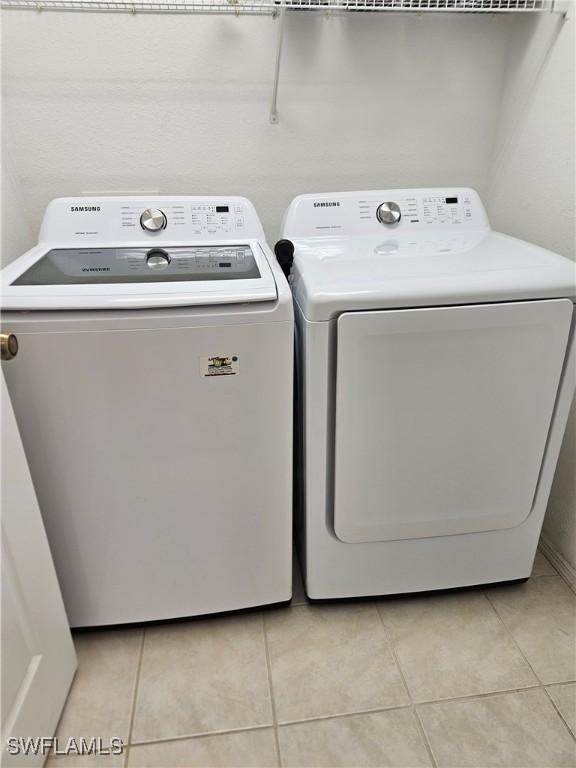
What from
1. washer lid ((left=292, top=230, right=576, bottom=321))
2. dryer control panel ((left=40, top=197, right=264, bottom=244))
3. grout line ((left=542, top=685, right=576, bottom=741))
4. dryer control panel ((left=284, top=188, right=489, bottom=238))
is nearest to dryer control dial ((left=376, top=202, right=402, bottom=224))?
dryer control panel ((left=284, top=188, right=489, bottom=238))

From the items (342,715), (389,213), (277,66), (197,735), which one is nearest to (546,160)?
(389,213)

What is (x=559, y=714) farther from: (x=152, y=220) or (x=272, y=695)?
(x=152, y=220)

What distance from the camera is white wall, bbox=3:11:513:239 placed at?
155 cm

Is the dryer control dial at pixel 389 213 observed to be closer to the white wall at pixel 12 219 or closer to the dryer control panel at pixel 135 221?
the dryer control panel at pixel 135 221

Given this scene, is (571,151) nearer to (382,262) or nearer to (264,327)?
(382,262)

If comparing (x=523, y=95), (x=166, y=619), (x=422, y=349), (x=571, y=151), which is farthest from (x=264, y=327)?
(x=523, y=95)

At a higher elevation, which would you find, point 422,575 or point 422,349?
point 422,349

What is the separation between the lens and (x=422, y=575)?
1.50 m

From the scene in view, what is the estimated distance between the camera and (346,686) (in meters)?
1.30

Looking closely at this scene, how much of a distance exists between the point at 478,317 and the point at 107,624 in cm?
124

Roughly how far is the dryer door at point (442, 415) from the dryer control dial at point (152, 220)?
70 cm

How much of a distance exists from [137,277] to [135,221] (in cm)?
40

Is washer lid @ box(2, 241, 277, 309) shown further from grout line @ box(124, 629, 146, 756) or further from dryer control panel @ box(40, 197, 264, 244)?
grout line @ box(124, 629, 146, 756)

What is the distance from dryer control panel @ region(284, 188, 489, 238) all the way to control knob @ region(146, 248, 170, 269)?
15.3 inches
